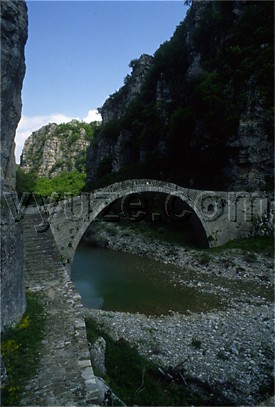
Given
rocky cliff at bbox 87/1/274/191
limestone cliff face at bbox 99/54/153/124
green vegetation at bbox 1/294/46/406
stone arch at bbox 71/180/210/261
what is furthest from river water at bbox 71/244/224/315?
limestone cliff face at bbox 99/54/153/124

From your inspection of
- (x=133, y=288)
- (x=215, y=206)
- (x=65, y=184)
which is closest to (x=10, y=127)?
(x=133, y=288)

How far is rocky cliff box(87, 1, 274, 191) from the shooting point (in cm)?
2294

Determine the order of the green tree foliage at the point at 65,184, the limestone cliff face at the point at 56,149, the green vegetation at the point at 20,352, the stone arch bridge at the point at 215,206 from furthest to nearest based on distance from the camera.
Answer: the limestone cliff face at the point at 56,149
the green tree foliage at the point at 65,184
the stone arch bridge at the point at 215,206
the green vegetation at the point at 20,352

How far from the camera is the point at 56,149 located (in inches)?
3046

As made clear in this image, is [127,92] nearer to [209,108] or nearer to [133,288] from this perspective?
[209,108]

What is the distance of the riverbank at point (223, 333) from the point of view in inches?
305

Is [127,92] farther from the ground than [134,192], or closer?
farther from the ground

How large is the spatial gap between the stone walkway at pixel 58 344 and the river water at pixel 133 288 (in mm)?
4999

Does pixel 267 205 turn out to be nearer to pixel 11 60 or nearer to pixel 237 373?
pixel 237 373

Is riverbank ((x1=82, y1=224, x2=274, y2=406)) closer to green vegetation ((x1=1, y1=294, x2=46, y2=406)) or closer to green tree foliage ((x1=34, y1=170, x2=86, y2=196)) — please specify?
green vegetation ((x1=1, y1=294, x2=46, y2=406))

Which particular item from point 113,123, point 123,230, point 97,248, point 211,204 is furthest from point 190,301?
point 113,123

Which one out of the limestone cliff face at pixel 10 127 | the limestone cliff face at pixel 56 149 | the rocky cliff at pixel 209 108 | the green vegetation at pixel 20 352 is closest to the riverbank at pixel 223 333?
the green vegetation at pixel 20 352

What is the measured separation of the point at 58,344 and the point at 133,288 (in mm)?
9767

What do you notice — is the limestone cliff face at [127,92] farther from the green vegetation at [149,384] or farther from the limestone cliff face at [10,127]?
the green vegetation at [149,384]
